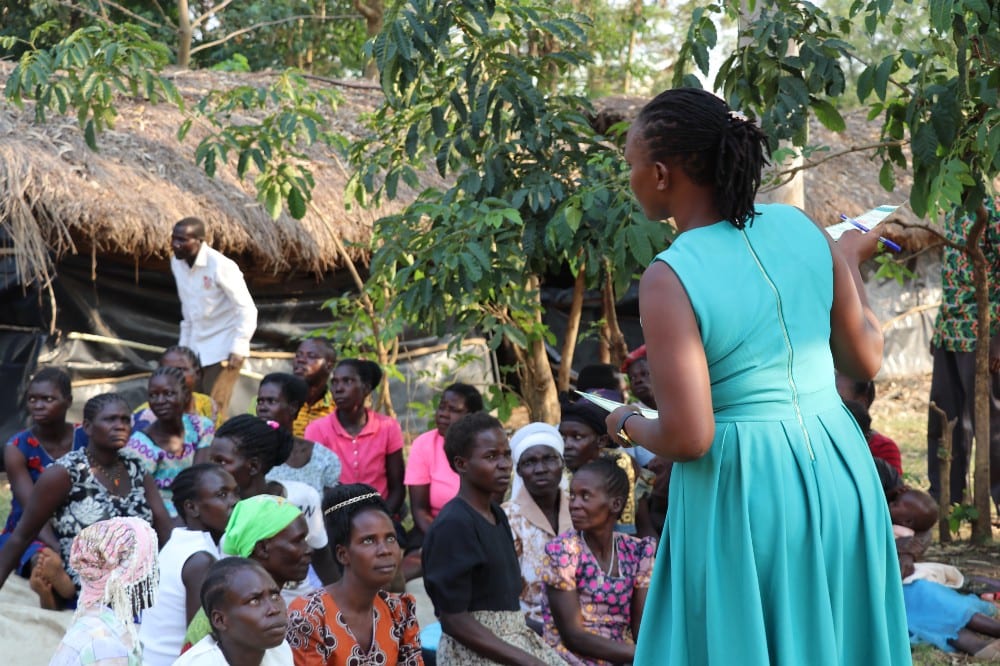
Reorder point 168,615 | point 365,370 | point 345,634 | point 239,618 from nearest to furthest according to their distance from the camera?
1. point 239,618
2. point 345,634
3. point 168,615
4. point 365,370

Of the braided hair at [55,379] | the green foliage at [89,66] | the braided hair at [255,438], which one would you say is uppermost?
the green foliage at [89,66]

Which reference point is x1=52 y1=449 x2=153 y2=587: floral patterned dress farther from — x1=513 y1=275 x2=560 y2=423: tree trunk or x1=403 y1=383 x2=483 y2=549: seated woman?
x1=513 y1=275 x2=560 y2=423: tree trunk

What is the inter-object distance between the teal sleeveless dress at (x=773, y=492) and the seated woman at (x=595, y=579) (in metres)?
1.83

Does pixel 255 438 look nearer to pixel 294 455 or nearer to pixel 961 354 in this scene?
pixel 294 455

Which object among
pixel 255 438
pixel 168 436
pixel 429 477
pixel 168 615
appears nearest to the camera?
pixel 168 615

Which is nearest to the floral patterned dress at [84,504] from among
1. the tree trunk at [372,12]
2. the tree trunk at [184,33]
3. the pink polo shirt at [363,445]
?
the pink polo shirt at [363,445]

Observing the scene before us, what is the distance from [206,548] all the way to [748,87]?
2.76m

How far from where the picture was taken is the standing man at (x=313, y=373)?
20.9 feet

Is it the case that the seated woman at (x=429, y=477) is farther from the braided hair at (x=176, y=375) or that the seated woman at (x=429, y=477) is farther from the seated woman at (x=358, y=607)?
the seated woman at (x=358, y=607)

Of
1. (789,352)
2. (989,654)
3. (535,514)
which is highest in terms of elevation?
(789,352)

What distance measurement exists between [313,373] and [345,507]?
2719 millimetres

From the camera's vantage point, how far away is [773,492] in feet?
7.27

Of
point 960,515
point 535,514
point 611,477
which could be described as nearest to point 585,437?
point 535,514

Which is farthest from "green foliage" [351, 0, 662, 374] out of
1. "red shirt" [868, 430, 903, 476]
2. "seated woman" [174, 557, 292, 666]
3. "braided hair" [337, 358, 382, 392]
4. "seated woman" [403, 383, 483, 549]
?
"seated woman" [174, 557, 292, 666]
